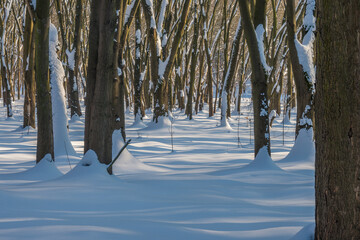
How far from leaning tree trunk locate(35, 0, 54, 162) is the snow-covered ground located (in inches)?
12.0

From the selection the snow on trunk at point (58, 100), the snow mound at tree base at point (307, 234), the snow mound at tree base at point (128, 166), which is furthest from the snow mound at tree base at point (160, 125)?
the snow mound at tree base at point (307, 234)

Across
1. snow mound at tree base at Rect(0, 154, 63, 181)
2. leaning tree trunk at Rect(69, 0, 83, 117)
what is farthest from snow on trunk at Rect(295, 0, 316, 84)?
leaning tree trunk at Rect(69, 0, 83, 117)

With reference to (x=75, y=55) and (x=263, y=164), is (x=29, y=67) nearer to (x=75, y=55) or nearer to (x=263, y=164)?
(x=75, y=55)

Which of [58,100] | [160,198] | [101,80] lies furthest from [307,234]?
[58,100]

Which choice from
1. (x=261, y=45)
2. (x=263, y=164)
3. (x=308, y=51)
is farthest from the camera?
(x=308, y=51)

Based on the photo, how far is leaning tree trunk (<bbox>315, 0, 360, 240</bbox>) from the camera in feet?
5.55

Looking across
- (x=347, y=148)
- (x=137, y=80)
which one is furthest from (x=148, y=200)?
(x=137, y=80)

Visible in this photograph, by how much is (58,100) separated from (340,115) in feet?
16.8

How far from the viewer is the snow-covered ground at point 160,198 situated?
7.77 ft

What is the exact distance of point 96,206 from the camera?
315 cm

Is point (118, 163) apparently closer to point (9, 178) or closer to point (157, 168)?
point (157, 168)

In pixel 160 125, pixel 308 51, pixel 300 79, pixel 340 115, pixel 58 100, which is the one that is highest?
pixel 308 51

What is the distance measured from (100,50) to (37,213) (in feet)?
7.18

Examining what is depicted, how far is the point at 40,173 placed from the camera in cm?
483
